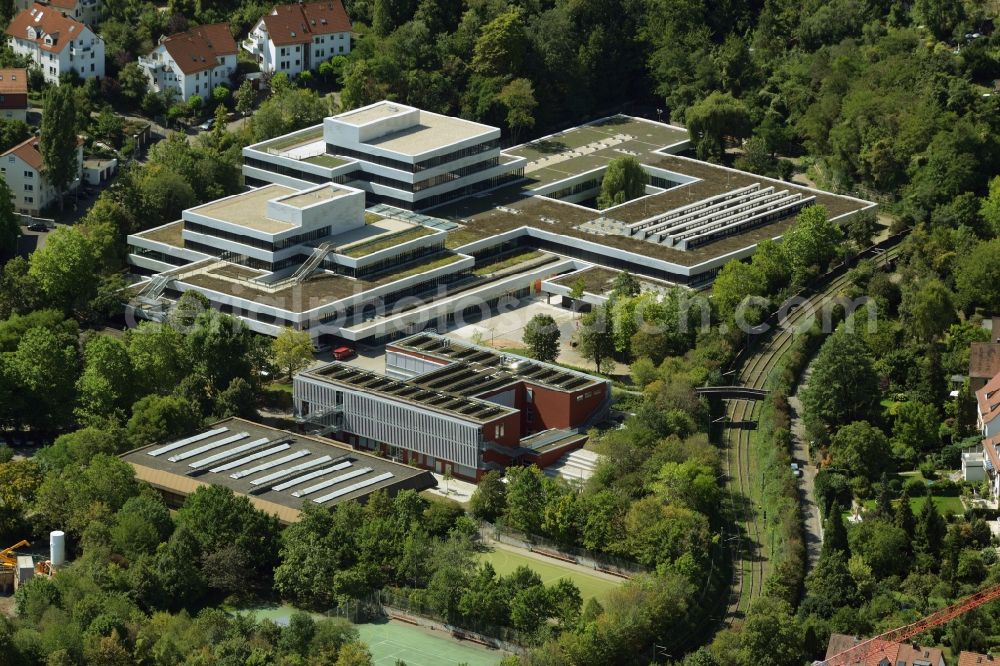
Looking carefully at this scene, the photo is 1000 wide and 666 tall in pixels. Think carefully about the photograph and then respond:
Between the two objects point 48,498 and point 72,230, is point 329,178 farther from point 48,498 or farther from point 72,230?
point 48,498

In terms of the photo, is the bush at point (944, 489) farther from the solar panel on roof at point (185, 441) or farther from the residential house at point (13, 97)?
the residential house at point (13, 97)

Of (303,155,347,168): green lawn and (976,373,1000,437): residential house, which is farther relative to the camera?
(303,155,347,168): green lawn

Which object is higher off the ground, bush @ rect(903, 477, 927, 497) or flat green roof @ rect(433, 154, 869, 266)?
flat green roof @ rect(433, 154, 869, 266)

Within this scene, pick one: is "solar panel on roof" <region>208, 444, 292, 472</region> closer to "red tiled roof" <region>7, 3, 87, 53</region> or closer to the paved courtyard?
the paved courtyard

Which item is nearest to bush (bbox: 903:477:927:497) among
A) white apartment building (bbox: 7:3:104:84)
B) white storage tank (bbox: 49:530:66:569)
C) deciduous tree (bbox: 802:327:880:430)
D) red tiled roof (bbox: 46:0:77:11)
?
deciduous tree (bbox: 802:327:880:430)

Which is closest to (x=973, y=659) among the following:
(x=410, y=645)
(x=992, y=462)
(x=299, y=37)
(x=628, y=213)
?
(x=992, y=462)
